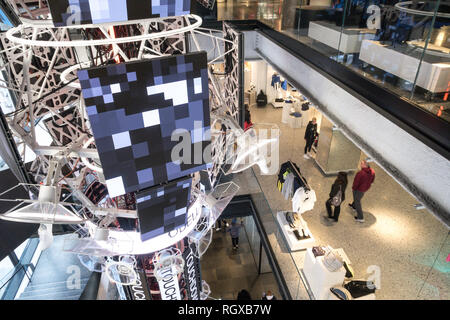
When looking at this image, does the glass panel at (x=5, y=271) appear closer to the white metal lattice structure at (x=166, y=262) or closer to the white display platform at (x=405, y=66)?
the white metal lattice structure at (x=166, y=262)

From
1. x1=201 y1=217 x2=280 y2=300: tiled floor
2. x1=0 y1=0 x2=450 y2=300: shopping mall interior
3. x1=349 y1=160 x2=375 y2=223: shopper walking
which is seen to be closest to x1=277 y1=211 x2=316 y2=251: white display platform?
x1=0 y1=0 x2=450 y2=300: shopping mall interior

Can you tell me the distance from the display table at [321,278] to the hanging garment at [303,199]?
1250 millimetres

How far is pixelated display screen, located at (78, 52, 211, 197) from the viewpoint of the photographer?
268cm

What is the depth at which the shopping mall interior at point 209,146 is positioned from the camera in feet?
9.86

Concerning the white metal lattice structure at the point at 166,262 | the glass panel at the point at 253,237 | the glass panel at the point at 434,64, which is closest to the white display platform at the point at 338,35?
the glass panel at the point at 434,64

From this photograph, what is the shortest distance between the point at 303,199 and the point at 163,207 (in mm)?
3994

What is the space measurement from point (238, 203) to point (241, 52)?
5110mm

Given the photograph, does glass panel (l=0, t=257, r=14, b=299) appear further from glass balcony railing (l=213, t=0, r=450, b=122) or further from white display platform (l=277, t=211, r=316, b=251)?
glass balcony railing (l=213, t=0, r=450, b=122)

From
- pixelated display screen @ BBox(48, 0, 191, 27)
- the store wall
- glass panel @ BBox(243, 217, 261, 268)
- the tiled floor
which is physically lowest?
the tiled floor

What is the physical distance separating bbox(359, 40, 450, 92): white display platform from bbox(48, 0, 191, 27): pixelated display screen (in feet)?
8.90

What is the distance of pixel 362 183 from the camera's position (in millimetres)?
7418

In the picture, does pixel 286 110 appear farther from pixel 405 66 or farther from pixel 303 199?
pixel 405 66
